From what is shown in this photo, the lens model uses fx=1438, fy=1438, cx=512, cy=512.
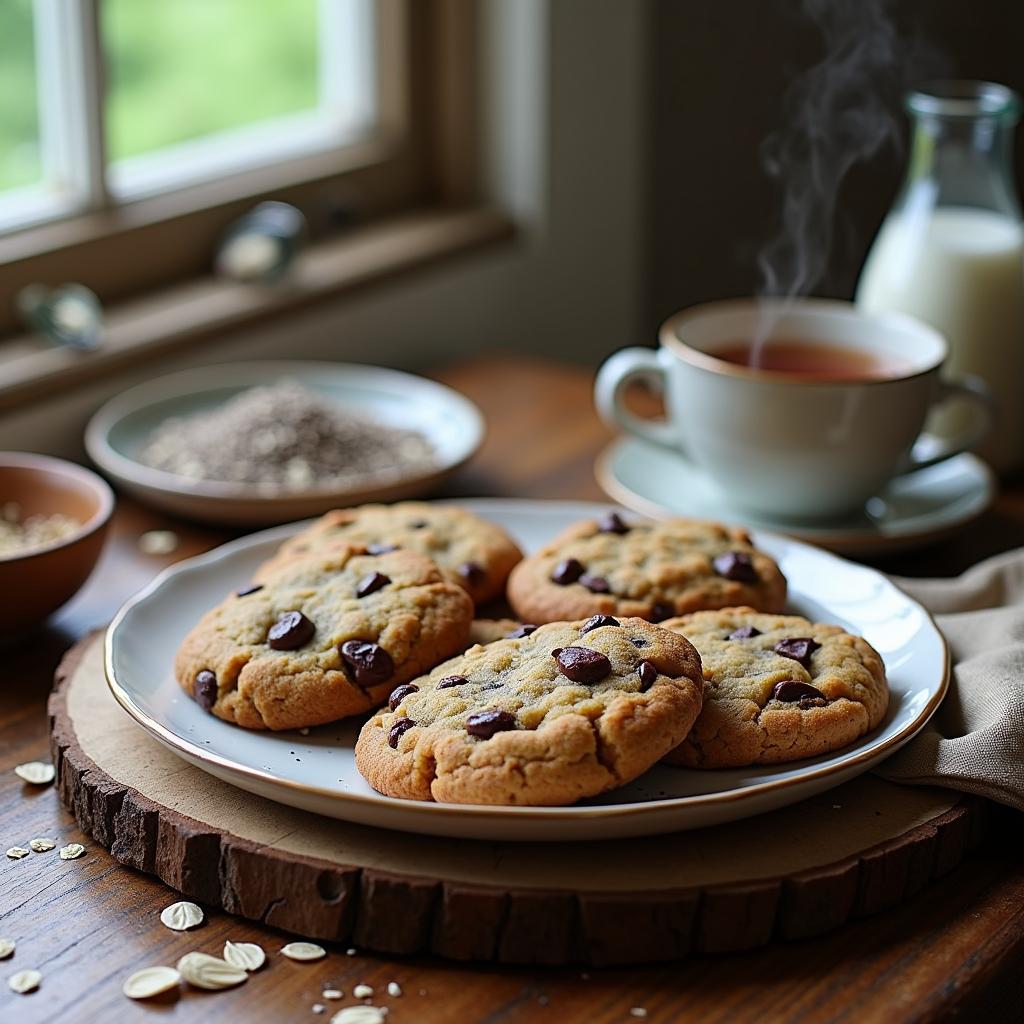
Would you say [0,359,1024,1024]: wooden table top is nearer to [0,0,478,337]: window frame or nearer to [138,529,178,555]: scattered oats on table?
[138,529,178,555]: scattered oats on table

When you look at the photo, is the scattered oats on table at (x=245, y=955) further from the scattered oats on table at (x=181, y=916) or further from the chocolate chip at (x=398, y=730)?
the chocolate chip at (x=398, y=730)

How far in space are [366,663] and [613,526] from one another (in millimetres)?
333

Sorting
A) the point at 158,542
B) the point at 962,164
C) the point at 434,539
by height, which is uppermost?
the point at 962,164

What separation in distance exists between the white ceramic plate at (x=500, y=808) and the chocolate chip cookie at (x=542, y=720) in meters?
0.02

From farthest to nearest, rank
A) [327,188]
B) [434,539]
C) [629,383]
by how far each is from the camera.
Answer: [327,188] < [629,383] < [434,539]

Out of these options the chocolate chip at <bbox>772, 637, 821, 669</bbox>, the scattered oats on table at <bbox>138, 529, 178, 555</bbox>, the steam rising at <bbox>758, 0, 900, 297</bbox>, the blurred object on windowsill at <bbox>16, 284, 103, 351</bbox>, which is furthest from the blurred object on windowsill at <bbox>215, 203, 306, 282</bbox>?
the chocolate chip at <bbox>772, 637, 821, 669</bbox>

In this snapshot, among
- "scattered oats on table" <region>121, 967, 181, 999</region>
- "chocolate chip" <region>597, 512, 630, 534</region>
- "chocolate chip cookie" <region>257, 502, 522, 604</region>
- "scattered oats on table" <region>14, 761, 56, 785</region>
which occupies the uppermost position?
"chocolate chip" <region>597, 512, 630, 534</region>

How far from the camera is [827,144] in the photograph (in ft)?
5.57

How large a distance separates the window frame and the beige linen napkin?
1144mm

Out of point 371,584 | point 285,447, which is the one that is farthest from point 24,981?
point 285,447

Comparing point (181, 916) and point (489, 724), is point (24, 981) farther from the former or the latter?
point (489, 724)

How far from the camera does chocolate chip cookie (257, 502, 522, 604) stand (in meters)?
1.25

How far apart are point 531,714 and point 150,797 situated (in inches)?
11.0

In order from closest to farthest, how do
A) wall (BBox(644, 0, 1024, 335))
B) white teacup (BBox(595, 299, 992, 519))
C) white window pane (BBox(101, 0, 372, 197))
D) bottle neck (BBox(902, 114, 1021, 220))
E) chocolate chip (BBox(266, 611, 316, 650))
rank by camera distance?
chocolate chip (BBox(266, 611, 316, 650))
white teacup (BBox(595, 299, 992, 519))
bottle neck (BBox(902, 114, 1021, 220))
white window pane (BBox(101, 0, 372, 197))
wall (BBox(644, 0, 1024, 335))
